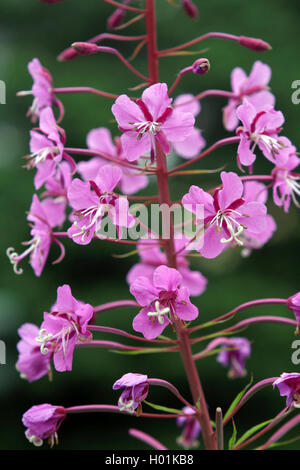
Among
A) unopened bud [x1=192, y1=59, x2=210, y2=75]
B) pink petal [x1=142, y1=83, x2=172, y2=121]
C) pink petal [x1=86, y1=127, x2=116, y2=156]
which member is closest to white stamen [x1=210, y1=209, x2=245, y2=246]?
pink petal [x1=142, y1=83, x2=172, y2=121]

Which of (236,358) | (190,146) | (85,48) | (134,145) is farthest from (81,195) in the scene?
(236,358)

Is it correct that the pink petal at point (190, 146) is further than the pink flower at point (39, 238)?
Yes

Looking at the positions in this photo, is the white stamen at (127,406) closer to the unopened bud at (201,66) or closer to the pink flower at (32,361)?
the pink flower at (32,361)

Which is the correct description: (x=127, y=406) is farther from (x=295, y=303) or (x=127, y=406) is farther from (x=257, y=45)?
(x=257, y=45)

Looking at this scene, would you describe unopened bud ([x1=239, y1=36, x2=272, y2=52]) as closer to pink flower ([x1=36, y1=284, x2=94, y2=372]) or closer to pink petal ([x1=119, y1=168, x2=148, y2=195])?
pink petal ([x1=119, y1=168, x2=148, y2=195])

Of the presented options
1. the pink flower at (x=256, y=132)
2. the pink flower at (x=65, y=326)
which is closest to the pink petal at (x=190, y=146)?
the pink flower at (x=256, y=132)

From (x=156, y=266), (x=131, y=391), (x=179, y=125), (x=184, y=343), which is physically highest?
(x=179, y=125)
